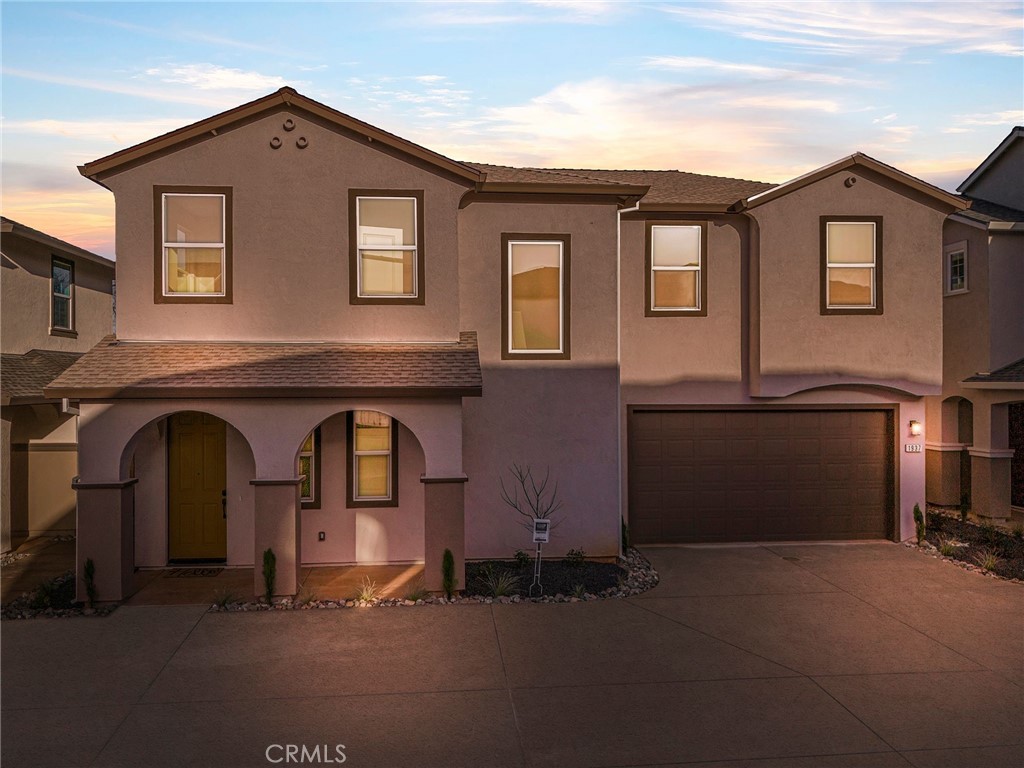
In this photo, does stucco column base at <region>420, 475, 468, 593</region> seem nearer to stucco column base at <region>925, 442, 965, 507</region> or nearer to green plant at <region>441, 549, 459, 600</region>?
green plant at <region>441, 549, 459, 600</region>

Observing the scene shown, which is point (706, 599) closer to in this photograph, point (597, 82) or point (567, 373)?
point (567, 373)

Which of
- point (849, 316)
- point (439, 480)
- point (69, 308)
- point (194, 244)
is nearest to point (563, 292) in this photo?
point (439, 480)

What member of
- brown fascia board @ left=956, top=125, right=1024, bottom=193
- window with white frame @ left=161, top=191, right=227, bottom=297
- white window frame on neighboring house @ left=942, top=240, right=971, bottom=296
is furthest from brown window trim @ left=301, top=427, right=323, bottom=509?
brown fascia board @ left=956, top=125, right=1024, bottom=193

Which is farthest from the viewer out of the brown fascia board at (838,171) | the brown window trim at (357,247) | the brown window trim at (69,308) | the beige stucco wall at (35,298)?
the brown window trim at (69,308)

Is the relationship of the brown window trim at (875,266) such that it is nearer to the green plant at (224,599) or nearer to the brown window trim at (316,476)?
the brown window trim at (316,476)

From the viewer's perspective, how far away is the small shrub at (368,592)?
10.4 metres

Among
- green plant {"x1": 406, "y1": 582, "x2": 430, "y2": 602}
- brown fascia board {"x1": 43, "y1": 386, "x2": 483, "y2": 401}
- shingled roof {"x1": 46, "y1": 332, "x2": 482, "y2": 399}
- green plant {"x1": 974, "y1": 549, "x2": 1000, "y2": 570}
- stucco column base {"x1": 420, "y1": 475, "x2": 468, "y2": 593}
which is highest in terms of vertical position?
shingled roof {"x1": 46, "y1": 332, "x2": 482, "y2": 399}

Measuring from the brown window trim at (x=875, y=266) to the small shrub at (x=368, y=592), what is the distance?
29.6 ft

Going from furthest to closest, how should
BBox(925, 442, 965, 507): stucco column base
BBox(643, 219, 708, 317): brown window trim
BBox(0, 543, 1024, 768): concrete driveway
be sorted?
BBox(925, 442, 965, 507): stucco column base
BBox(643, 219, 708, 317): brown window trim
BBox(0, 543, 1024, 768): concrete driveway

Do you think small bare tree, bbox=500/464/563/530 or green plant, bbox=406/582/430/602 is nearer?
green plant, bbox=406/582/430/602

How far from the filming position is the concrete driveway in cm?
639

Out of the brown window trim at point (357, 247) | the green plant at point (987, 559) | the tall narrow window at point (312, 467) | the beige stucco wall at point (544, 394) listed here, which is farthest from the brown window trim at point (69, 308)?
the green plant at point (987, 559)

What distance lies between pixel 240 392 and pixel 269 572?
2.49m

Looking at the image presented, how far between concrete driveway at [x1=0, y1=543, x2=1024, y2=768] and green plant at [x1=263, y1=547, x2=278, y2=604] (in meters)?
0.44
